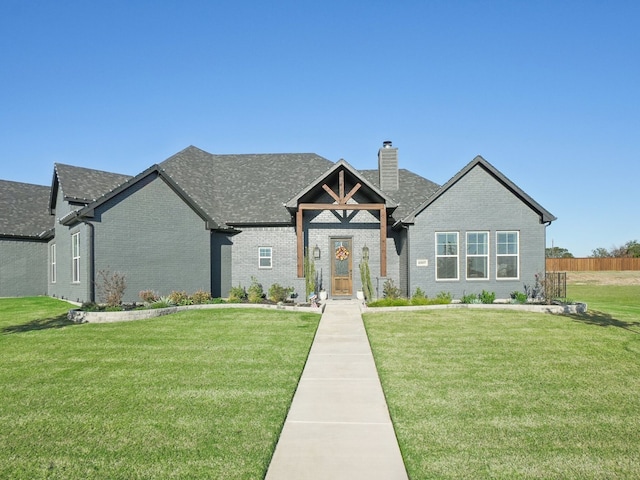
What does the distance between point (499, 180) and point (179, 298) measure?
13.3 meters

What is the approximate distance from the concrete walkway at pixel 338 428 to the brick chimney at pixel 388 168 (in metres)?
13.7

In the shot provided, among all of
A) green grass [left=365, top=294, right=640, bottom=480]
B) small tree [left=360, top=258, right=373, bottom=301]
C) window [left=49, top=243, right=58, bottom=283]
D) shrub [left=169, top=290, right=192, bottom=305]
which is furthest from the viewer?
window [left=49, top=243, right=58, bottom=283]

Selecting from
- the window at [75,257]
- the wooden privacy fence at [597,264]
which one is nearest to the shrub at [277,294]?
the window at [75,257]

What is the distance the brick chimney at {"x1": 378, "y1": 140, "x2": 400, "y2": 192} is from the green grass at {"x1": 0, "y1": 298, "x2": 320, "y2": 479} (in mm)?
11363

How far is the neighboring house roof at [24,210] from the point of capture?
22.9 m

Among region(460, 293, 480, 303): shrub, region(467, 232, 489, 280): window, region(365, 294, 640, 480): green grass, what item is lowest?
region(365, 294, 640, 480): green grass

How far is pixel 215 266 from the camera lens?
20344 millimetres

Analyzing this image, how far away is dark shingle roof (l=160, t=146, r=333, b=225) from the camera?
21203 mm

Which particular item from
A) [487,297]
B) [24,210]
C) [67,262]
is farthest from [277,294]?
[24,210]

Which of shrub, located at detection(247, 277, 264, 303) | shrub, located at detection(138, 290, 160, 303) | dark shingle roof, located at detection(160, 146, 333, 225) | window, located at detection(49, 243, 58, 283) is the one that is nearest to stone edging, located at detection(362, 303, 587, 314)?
shrub, located at detection(247, 277, 264, 303)

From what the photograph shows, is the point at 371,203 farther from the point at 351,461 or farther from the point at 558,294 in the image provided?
the point at 351,461

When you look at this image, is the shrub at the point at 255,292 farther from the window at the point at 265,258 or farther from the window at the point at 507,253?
the window at the point at 507,253

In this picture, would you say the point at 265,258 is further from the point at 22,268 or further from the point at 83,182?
the point at 22,268

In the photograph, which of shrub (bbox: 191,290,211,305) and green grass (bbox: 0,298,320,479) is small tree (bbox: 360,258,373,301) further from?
green grass (bbox: 0,298,320,479)
